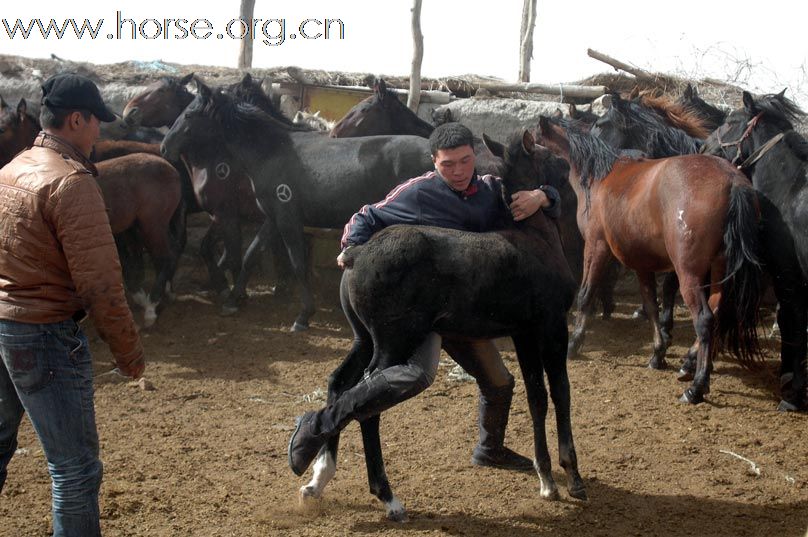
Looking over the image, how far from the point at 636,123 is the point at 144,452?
5.66m

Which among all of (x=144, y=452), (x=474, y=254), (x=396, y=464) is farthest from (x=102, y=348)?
(x=474, y=254)

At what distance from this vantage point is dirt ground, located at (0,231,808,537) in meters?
4.34

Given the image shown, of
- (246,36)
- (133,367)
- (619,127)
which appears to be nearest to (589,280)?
(619,127)

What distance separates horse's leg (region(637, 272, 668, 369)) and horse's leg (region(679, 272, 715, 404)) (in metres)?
0.92

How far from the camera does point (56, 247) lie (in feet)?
10.7

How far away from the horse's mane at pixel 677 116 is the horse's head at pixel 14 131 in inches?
249

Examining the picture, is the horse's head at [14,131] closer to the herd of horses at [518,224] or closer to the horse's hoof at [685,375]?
the herd of horses at [518,224]

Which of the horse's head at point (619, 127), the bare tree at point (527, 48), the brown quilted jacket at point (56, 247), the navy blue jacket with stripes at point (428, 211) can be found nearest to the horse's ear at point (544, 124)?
the horse's head at point (619, 127)

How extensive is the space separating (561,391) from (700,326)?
248 centimetres

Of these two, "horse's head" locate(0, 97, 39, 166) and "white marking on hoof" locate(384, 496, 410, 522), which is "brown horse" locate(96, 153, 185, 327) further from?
"white marking on hoof" locate(384, 496, 410, 522)

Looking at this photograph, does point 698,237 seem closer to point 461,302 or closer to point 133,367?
point 461,302

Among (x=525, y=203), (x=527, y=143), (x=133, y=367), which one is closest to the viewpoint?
(x=133, y=367)

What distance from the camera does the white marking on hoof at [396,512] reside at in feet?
14.2

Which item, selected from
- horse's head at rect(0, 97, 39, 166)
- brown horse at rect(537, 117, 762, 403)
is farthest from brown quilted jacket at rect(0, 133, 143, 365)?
horse's head at rect(0, 97, 39, 166)
